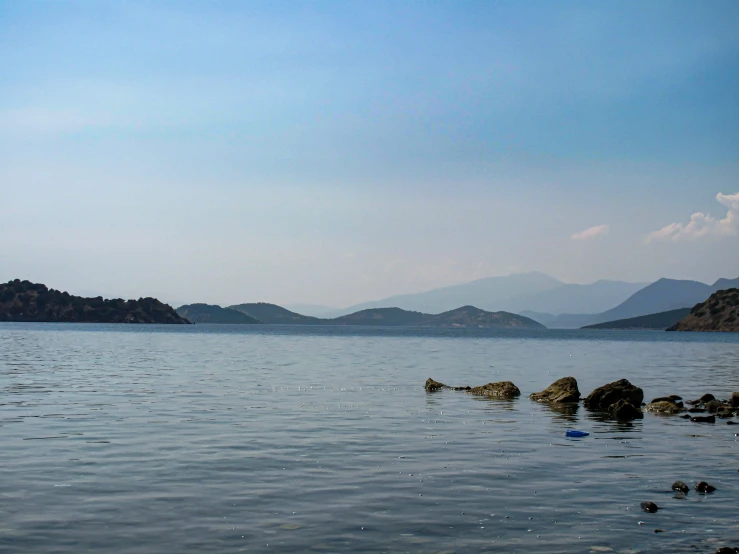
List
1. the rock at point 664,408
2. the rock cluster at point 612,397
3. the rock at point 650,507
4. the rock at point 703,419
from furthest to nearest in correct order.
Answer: the rock cluster at point 612,397
the rock at point 664,408
the rock at point 703,419
the rock at point 650,507

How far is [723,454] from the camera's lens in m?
25.7

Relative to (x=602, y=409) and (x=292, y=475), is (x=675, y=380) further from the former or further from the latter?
(x=292, y=475)

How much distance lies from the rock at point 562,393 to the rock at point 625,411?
5.06 metres

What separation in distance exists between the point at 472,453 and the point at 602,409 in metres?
19.2

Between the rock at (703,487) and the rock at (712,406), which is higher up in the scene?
the rock at (712,406)

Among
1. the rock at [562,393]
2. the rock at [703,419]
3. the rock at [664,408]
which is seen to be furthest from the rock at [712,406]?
the rock at [562,393]

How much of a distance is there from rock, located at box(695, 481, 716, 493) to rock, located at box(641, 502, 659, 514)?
2.78 meters

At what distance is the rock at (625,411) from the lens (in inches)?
1468

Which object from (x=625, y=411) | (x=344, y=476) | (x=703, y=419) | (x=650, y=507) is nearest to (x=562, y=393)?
(x=625, y=411)

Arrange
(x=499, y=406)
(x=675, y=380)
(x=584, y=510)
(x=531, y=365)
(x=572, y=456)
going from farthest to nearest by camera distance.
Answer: (x=531, y=365)
(x=675, y=380)
(x=499, y=406)
(x=572, y=456)
(x=584, y=510)

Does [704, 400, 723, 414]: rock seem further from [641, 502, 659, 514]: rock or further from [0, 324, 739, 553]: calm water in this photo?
[641, 502, 659, 514]: rock

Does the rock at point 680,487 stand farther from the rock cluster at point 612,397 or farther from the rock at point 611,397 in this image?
the rock at point 611,397

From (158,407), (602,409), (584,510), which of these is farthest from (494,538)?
(602,409)

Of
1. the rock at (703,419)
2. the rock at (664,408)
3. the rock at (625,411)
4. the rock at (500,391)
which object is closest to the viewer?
the rock at (703,419)
